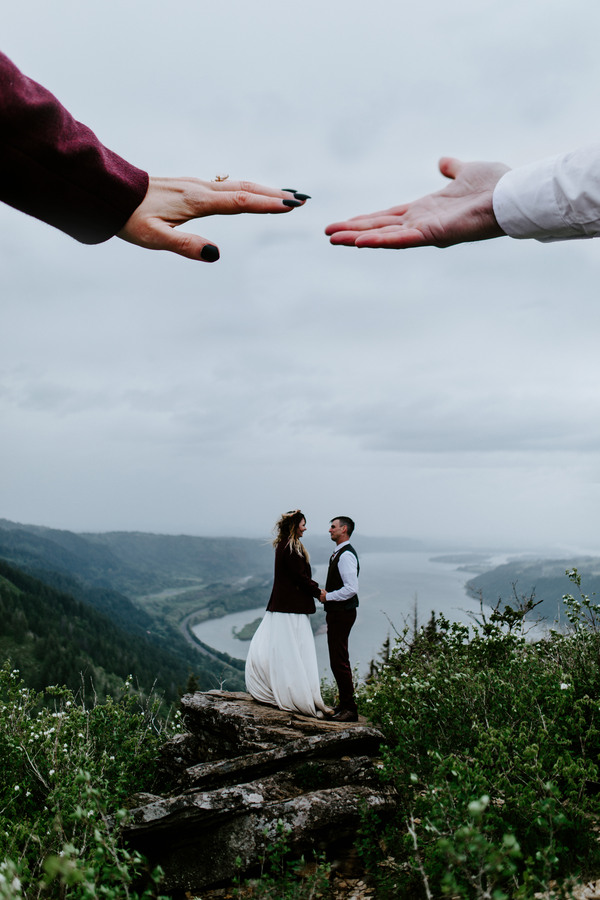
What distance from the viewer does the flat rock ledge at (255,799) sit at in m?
4.90

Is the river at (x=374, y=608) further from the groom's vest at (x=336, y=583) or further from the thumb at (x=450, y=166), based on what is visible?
the thumb at (x=450, y=166)

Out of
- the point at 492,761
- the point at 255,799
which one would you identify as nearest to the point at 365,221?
the point at 492,761

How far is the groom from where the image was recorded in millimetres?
7570

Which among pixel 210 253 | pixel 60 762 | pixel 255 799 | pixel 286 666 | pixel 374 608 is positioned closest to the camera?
pixel 210 253

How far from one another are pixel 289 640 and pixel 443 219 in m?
6.39

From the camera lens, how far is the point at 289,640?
7590mm

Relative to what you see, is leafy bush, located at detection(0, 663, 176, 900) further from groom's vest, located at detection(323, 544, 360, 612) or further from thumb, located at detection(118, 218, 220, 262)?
thumb, located at detection(118, 218, 220, 262)

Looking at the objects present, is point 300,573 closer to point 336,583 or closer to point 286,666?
point 336,583

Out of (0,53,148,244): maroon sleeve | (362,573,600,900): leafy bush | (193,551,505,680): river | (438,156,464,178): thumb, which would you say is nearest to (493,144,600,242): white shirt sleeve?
(438,156,464,178): thumb

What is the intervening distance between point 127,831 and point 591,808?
12.3 feet

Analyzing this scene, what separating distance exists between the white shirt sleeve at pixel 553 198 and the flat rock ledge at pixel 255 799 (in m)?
4.28

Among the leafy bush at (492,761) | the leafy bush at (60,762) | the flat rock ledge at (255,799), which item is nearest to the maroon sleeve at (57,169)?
the leafy bush at (492,761)

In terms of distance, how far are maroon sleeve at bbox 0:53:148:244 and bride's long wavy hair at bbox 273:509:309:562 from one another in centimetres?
638

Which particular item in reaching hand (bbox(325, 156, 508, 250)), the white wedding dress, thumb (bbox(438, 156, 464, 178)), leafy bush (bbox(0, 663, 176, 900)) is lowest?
leafy bush (bbox(0, 663, 176, 900))
